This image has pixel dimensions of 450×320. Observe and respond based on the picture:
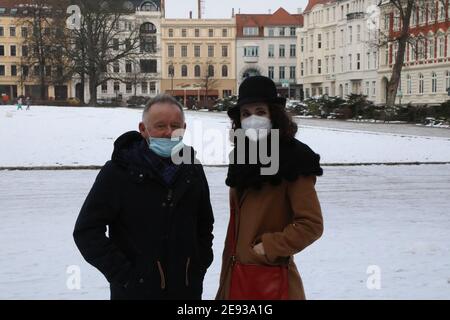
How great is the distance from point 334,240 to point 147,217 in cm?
515

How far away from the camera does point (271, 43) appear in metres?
101

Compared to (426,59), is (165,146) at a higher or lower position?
lower

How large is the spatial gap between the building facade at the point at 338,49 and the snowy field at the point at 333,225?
5503 cm

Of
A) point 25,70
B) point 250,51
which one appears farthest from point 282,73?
point 25,70

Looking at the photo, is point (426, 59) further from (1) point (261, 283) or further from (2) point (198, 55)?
(1) point (261, 283)

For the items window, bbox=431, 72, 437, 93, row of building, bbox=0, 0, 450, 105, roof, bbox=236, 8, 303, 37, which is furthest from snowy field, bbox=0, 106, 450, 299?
roof, bbox=236, 8, 303, 37

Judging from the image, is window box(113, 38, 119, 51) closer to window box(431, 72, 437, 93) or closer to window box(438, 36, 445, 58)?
window box(431, 72, 437, 93)

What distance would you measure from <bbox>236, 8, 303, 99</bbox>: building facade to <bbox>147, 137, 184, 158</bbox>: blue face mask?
94989mm

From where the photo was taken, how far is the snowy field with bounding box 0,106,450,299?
6.03 metres

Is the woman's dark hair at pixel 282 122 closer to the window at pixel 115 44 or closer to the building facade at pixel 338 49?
the window at pixel 115 44

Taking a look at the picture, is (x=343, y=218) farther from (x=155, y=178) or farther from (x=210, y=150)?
(x=210, y=150)

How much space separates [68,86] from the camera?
96.0 m

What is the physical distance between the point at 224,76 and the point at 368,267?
9462 centimetres

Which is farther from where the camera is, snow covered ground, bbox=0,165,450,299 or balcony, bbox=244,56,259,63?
balcony, bbox=244,56,259,63
